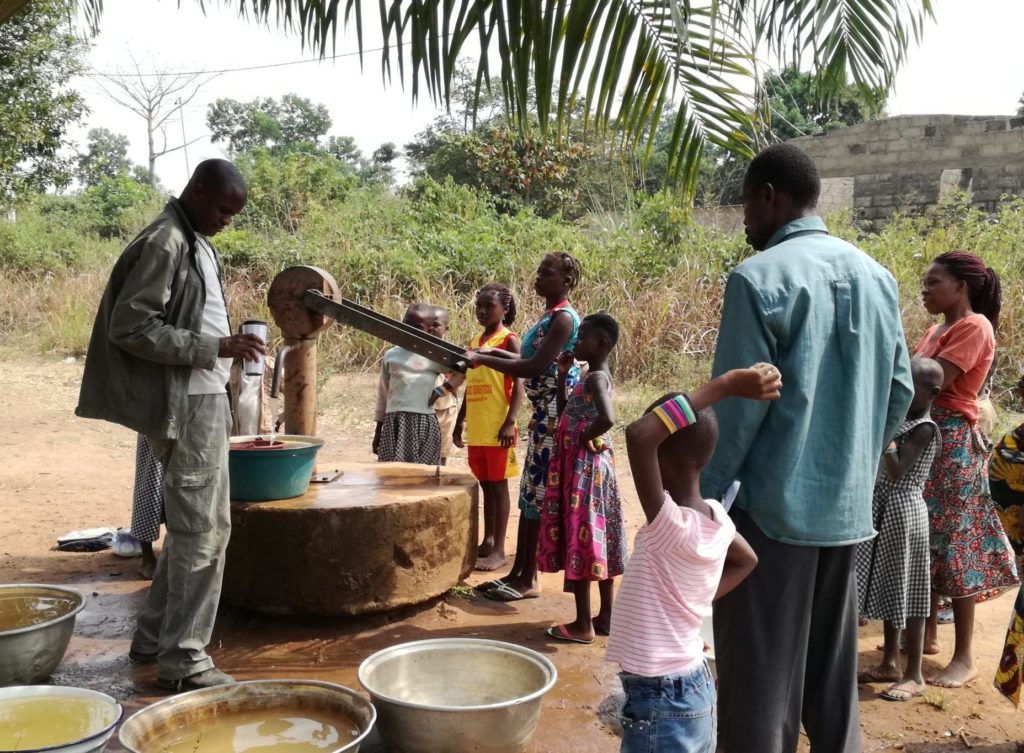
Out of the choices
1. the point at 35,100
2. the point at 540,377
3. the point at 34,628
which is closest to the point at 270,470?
the point at 34,628

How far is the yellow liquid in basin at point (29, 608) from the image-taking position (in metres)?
3.42

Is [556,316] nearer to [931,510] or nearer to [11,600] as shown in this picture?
[931,510]

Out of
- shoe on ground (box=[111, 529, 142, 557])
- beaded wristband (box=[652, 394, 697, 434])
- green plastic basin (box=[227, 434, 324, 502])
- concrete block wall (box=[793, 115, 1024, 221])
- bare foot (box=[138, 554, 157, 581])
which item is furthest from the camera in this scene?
concrete block wall (box=[793, 115, 1024, 221])

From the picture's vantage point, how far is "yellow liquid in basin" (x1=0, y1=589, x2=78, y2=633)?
11.2ft

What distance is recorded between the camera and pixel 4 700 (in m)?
2.63

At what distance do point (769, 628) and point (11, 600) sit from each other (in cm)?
283

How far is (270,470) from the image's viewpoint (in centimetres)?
373

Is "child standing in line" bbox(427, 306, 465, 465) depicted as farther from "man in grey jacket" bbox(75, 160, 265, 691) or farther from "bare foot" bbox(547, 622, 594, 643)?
"man in grey jacket" bbox(75, 160, 265, 691)

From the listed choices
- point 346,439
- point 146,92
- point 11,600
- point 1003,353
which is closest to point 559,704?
point 11,600

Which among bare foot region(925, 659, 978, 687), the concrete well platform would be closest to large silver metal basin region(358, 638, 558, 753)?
the concrete well platform

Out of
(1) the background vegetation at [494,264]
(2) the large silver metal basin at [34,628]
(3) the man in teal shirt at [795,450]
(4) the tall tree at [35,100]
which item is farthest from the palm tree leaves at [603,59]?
(4) the tall tree at [35,100]

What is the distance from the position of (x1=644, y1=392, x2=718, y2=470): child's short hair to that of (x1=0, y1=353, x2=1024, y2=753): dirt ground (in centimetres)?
66

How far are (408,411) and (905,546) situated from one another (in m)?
2.75

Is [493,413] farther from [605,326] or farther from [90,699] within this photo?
[90,699]
